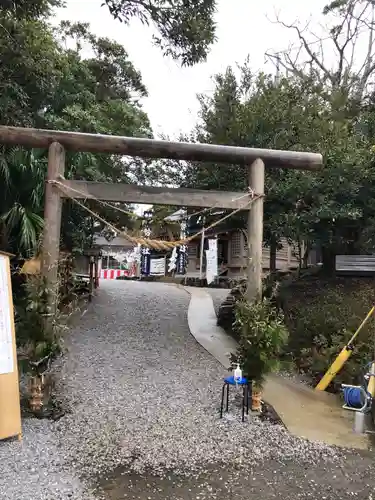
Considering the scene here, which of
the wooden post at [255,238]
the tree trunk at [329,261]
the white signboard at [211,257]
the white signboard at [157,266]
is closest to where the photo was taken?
the wooden post at [255,238]

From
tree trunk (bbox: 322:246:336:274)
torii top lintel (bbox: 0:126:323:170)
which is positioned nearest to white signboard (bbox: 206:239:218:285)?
tree trunk (bbox: 322:246:336:274)

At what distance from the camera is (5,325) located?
423cm

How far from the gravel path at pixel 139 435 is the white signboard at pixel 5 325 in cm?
72

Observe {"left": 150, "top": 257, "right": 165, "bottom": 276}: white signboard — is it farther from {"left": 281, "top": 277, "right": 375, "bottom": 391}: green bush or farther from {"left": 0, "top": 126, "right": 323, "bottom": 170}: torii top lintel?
{"left": 0, "top": 126, "right": 323, "bottom": 170}: torii top lintel

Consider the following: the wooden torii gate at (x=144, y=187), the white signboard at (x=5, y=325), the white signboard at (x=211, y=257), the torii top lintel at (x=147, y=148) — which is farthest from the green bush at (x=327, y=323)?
the white signboard at (x=211, y=257)

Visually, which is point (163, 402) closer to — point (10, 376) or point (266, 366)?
point (266, 366)

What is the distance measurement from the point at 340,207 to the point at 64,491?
20.4 feet

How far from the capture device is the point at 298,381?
679 cm

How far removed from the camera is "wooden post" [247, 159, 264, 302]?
213 inches

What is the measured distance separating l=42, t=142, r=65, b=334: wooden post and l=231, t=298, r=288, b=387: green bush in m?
2.10

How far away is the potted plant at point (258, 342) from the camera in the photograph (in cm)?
500

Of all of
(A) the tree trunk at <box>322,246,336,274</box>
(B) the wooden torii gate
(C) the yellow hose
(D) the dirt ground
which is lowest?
(D) the dirt ground

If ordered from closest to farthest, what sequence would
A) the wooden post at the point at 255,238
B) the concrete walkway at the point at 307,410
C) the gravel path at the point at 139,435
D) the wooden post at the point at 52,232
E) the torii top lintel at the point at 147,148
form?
the gravel path at the point at 139,435 < the concrete walkway at the point at 307,410 < the wooden post at the point at 52,232 < the torii top lintel at the point at 147,148 < the wooden post at the point at 255,238

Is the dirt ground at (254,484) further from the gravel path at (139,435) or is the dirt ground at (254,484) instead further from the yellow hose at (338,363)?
the yellow hose at (338,363)
